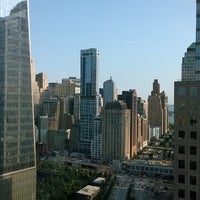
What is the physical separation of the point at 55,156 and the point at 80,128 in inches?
562

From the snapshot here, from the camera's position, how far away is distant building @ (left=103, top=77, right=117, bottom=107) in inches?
5059

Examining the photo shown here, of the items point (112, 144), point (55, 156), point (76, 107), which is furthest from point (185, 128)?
point (76, 107)

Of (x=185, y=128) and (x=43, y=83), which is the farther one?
(x=43, y=83)

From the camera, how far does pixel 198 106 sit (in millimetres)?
12695

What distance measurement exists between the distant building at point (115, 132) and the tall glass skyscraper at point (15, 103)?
152 ft

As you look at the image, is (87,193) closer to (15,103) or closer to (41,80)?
(15,103)

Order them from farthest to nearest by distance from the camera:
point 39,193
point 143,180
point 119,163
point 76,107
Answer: point 76,107 < point 119,163 < point 143,180 < point 39,193

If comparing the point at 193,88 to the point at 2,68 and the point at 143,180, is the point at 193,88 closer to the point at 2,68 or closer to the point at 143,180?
the point at 2,68

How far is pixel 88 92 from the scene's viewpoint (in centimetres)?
10250

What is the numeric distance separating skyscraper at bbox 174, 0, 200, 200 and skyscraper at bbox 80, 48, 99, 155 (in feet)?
277

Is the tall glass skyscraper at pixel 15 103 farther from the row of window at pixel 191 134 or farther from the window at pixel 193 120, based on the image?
the window at pixel 193 120

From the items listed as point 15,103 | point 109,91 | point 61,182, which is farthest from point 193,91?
point 109,91

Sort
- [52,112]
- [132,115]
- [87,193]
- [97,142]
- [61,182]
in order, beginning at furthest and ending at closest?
1. [52,112]
2. [132,115]
3. [97,142]
4. [61,182]
5. [87,193]

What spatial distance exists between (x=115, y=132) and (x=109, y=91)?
160 feet
